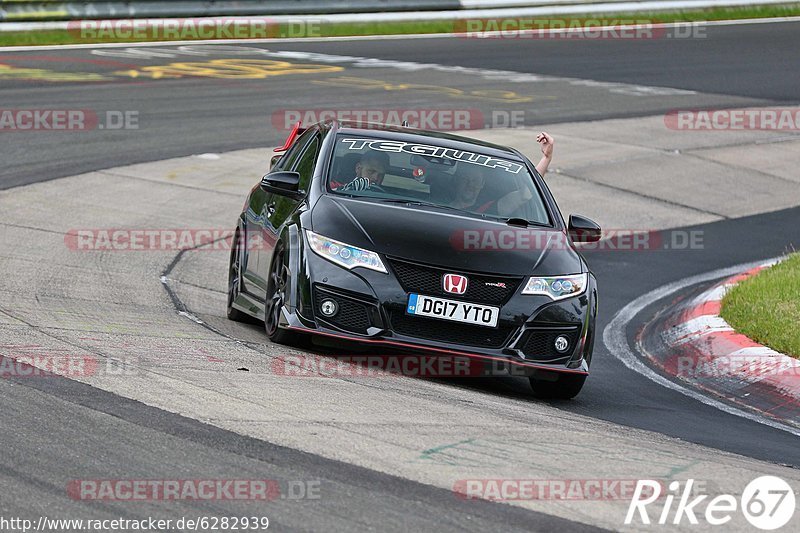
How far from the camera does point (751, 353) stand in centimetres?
965

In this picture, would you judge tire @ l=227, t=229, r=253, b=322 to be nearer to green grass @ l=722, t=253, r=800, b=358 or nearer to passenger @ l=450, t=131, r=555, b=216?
passenger @ l=450, t=131, r=555, b=216

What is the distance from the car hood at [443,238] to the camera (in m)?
8.04

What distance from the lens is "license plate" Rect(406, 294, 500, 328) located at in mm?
7902

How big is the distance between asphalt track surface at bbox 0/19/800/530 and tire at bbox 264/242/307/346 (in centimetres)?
130

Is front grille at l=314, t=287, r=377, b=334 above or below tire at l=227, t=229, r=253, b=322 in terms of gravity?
above

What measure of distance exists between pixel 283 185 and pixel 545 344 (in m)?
2.05

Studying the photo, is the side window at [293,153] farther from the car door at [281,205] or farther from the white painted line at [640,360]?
the white painted line at [640,360]

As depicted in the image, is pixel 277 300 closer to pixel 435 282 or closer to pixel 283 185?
pixel 283 185

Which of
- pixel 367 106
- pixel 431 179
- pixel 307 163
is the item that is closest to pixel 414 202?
pixel 431 179

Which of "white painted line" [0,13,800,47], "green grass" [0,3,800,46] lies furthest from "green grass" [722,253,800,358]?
"green grass" [0,3,800,46]

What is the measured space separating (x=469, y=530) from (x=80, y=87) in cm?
1714

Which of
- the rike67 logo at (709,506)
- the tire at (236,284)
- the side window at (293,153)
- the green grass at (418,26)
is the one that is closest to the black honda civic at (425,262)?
the tire at (236,284)

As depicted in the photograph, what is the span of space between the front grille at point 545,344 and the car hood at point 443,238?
35 centimetres

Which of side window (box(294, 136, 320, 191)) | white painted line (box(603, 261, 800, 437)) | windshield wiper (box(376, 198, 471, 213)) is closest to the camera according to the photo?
white painted line (box(603, 261, 800, 437))
